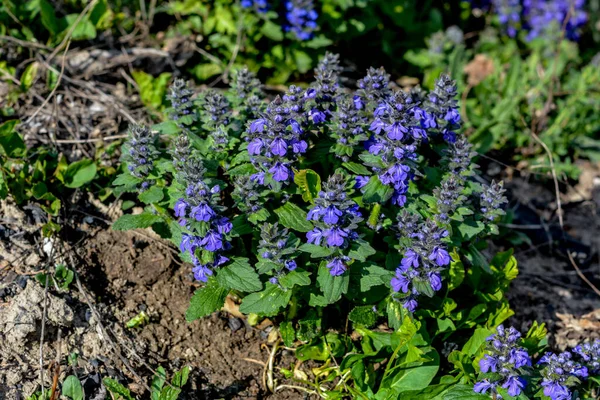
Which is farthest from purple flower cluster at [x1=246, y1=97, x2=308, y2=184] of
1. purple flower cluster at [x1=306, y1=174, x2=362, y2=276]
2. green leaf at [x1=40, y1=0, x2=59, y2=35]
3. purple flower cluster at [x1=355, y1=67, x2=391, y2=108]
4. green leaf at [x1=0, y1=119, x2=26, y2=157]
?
green leaf at [x1=40, y1=0, x2=59, y2=35]

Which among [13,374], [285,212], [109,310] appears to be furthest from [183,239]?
[13,374]

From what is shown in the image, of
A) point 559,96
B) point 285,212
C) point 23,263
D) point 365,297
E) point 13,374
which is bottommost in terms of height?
point 13,374

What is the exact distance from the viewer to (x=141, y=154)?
3.82 metres

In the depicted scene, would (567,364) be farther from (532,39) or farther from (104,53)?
(532,39)

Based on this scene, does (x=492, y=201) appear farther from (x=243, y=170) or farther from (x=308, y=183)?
(x=243, y=170)

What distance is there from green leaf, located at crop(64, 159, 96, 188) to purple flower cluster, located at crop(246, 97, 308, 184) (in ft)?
5.05

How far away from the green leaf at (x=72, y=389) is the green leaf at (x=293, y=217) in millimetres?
1542

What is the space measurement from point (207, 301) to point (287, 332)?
575 mm

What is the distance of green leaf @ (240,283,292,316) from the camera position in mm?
3619

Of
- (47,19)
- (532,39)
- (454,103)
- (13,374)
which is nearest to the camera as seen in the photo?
(13,374)

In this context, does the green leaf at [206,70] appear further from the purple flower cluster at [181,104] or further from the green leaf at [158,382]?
the green leaf at [158,382]

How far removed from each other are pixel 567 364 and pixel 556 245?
2.39 metres

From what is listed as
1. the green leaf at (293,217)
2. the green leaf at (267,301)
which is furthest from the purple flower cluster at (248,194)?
the green leaf at (267,301)

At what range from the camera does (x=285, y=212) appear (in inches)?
146
